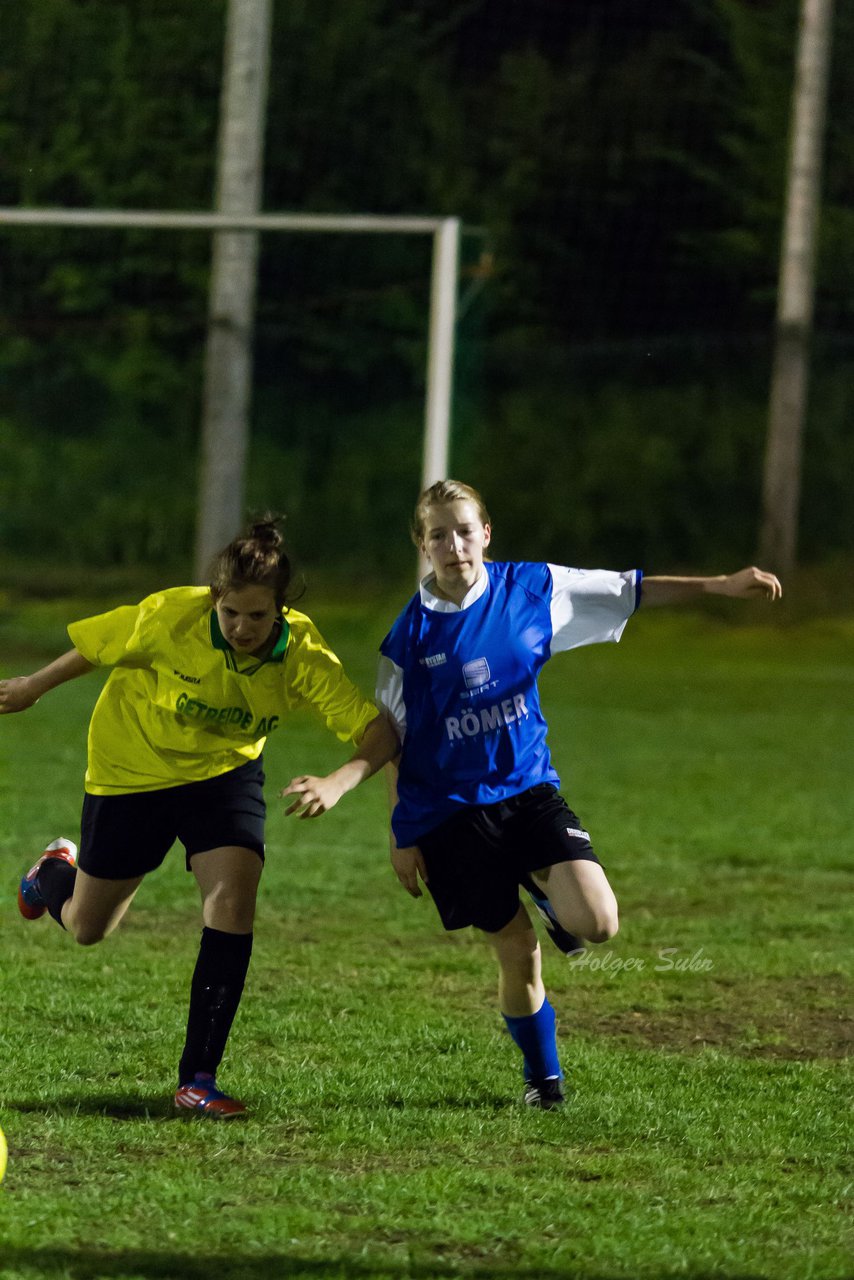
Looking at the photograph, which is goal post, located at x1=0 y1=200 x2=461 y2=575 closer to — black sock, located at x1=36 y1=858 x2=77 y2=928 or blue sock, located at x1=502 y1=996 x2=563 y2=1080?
black sock, located at x1=36 y1=858 x2=77 y2=928

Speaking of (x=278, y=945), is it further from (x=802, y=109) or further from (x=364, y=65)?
(x=364, y=65)

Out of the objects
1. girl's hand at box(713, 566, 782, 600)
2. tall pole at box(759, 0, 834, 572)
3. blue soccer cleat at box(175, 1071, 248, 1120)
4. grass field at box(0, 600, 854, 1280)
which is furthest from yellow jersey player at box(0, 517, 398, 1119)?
tall pole at box(759, 0, 834, 572)

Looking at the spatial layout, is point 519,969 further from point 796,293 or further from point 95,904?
point 796,293

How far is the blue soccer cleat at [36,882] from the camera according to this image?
5.22m

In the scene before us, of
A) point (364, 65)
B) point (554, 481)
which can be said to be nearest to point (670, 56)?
point (364, 65)

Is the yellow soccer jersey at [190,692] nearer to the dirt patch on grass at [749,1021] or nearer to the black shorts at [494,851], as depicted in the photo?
the black shorts at [494,851]

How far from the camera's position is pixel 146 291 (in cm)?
1773

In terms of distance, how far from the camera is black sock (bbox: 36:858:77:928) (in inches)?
200

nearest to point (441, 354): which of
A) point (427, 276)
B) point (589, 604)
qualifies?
point (589, 604)

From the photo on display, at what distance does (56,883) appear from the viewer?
16.8 feet

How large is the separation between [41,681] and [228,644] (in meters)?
0.46

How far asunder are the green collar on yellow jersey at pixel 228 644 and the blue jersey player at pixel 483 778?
0.75ft

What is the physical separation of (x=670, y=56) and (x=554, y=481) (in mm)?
7632

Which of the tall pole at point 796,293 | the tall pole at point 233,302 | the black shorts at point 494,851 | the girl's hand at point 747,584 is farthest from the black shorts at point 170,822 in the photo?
the tall pole at point 796,293
